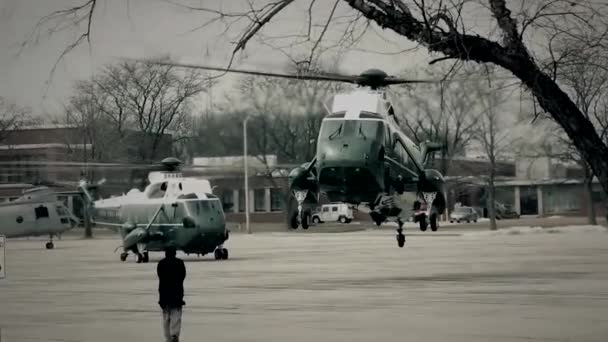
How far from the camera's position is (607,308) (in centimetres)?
2338

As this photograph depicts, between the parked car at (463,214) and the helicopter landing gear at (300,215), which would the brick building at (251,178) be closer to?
the parked car at (463,214)

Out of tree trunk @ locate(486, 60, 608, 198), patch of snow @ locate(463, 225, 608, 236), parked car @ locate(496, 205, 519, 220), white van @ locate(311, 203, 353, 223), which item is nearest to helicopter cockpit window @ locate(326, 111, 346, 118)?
tree trunk @ locate(486, 60, 608, 198)

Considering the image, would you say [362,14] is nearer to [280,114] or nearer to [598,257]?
[598,257]

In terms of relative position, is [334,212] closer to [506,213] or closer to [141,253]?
[506,213]

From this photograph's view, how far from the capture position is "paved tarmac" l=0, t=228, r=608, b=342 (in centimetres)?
1945

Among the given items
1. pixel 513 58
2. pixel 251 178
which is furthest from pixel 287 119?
pixel 513 58

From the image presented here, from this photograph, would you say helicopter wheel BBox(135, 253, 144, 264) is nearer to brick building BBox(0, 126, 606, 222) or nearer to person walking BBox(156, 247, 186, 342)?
brick building BBox(0, 126, 606, 222)

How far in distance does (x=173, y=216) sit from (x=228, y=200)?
3660cm

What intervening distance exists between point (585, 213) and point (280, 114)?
41427 mm

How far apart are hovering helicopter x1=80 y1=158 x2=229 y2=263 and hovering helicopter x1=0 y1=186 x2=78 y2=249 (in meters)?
16.4

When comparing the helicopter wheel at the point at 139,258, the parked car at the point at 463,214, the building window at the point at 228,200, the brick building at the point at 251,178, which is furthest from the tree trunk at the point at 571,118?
the parked car at the point at 463,214

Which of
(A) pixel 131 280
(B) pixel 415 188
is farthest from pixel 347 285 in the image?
(A) pixel 131 280

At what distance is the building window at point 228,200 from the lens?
3201 inches

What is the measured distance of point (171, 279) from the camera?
1442cm
